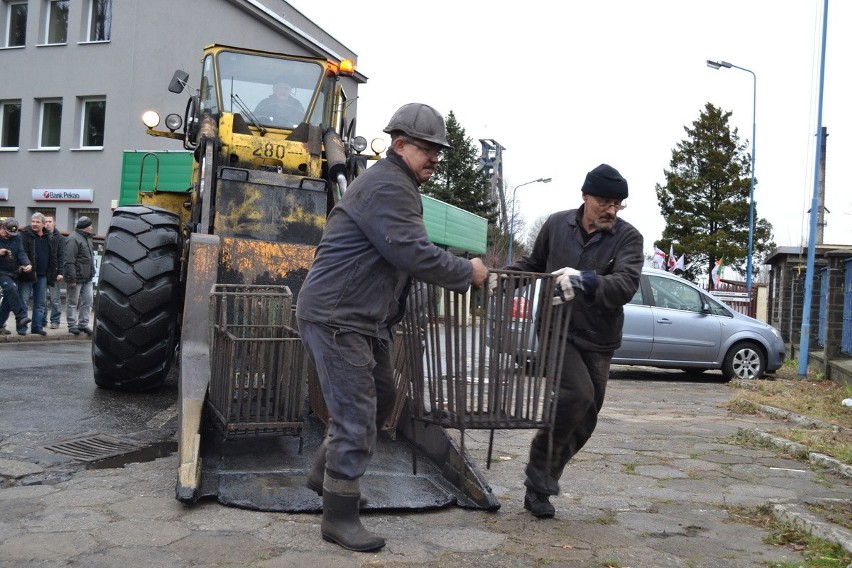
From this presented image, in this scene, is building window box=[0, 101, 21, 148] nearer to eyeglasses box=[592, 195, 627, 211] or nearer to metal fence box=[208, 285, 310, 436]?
metal fence box=[208, 285, 310, 436]

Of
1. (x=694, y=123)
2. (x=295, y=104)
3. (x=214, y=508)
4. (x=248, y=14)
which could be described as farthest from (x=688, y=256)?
(x=214, y=508)

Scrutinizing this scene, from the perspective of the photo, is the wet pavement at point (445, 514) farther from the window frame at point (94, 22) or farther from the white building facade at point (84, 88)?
the window frame at point (94, 22)

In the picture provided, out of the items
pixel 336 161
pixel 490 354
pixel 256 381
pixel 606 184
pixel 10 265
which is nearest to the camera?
pixel 490 354

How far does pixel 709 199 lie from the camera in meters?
59.5

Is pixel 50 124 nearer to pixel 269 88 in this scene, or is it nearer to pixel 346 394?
pixel 269 88

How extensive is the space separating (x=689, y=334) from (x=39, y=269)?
32.4 feet

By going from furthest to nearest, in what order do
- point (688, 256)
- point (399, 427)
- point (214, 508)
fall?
point (688, 256) → point (399, 427) → point (214, 508)

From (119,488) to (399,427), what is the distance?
1740 millimetres

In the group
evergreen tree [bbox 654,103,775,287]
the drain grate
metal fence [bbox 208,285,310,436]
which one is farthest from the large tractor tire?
evergreen tree [bbox 654,103,775,287]

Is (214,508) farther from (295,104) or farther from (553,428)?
(295,104)

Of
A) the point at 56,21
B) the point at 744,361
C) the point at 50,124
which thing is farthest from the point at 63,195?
the point at 744,361

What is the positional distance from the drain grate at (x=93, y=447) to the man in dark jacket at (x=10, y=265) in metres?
7.96

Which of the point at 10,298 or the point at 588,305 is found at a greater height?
the point at 588,305

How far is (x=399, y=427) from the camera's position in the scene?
578 centimetres
